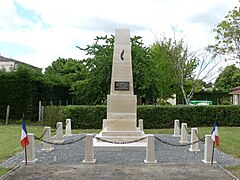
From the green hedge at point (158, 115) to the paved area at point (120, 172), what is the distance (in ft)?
36.2

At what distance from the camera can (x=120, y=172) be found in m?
7.79

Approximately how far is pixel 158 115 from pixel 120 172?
12746 mm

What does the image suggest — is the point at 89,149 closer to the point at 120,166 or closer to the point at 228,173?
the point at 120,166

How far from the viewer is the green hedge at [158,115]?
19641 mm

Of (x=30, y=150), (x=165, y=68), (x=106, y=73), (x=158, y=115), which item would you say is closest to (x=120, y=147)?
(x=30, y=150)

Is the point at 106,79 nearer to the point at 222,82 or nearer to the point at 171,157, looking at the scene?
the point at 171,157

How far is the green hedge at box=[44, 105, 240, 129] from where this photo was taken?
A: 19641 millimetres

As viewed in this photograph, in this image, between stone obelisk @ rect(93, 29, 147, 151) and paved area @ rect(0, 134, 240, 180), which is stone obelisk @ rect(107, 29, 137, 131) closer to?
stone obelisk @ rect(93, 29, 147, 151)

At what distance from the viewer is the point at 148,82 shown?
76.1 ft

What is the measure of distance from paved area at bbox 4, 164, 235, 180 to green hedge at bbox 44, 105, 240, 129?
434 inches

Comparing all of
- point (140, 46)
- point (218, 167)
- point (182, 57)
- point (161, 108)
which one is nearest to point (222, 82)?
point (182, 57)

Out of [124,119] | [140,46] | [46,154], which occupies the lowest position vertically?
[46,154]

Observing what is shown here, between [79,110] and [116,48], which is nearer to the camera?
[116,48]

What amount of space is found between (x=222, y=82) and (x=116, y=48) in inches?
2059
